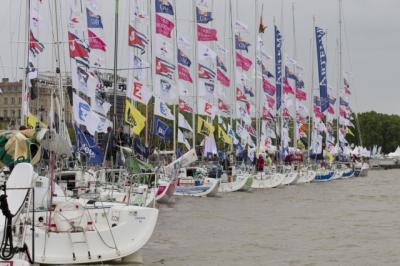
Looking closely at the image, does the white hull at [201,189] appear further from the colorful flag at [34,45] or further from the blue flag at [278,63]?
the blue flag at [278,63]

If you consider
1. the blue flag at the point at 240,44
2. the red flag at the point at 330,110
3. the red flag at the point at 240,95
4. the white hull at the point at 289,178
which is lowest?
the white hull at the point at 289,178

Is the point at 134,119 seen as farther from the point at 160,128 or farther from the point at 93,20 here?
the point at 93,20

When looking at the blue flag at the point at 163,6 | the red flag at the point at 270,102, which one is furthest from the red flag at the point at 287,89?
the blue flag at the point at 163,6

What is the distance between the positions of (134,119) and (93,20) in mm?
4448

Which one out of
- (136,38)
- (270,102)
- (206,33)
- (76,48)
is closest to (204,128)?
(206,33)

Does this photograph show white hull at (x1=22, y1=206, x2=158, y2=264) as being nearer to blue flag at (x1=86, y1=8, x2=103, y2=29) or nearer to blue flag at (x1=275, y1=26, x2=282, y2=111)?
blue flag at (x1=86, y1=8, x2=103, y2=29)

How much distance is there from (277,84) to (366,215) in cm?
3299

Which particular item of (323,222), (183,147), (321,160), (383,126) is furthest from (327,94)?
(383,126)

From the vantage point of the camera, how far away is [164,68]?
3578 centimetres

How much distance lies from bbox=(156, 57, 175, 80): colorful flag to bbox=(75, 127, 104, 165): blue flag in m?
10.6

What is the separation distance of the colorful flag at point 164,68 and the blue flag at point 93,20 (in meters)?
5.80

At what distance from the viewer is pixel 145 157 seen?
30.7m

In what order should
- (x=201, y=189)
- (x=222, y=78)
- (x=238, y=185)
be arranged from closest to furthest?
(x=201, y=189)
(x=238, y=185)
(x=222, y=78)

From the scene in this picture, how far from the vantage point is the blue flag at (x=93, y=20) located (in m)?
30.1
